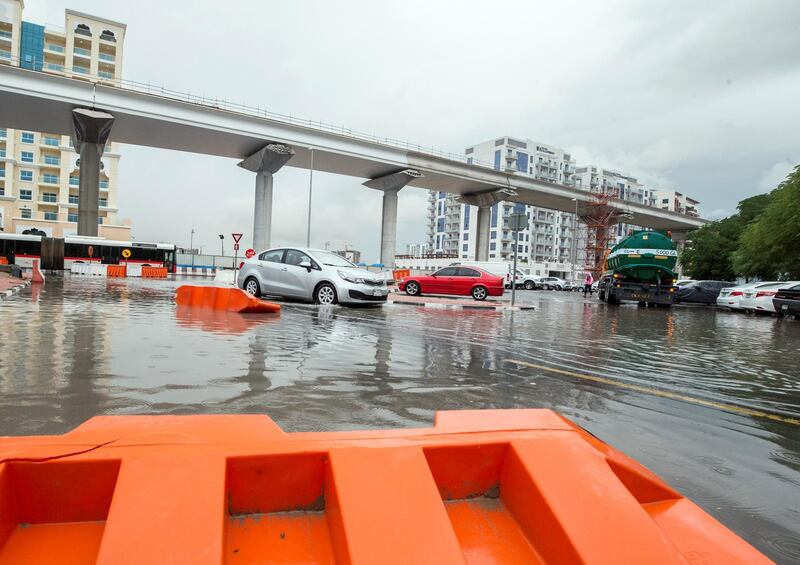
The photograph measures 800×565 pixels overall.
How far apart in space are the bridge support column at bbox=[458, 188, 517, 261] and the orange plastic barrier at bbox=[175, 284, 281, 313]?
43.8 meters

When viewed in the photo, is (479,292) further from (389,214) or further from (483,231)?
(483,231)

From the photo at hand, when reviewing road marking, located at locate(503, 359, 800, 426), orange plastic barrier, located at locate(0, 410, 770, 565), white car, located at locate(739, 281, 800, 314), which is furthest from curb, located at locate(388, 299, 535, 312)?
orange plastic barrier, located at locate(0, 410, 770, 565)

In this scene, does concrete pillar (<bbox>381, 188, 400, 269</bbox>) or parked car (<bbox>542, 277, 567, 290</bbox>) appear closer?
concrete pillar (<bbox>381, 188, 400, 269</bbox>)

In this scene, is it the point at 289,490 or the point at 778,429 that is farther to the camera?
the point at 778,429

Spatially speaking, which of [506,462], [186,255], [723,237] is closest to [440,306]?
[506,462]

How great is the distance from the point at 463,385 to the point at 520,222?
502 inches

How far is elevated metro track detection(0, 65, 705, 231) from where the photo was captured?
31.9 meters

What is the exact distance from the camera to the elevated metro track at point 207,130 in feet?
105

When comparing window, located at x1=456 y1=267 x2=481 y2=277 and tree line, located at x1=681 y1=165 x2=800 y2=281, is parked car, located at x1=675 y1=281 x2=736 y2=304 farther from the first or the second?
window, located at x1=456 y1=267 x2=481 y2=277

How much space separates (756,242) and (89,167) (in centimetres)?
4427

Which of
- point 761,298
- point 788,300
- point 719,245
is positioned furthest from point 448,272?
point 719,245

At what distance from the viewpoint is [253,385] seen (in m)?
4.39

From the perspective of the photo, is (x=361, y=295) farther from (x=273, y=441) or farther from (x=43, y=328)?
(x=273, y=441)

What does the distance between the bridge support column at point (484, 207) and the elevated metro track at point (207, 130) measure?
Result: 56cm
